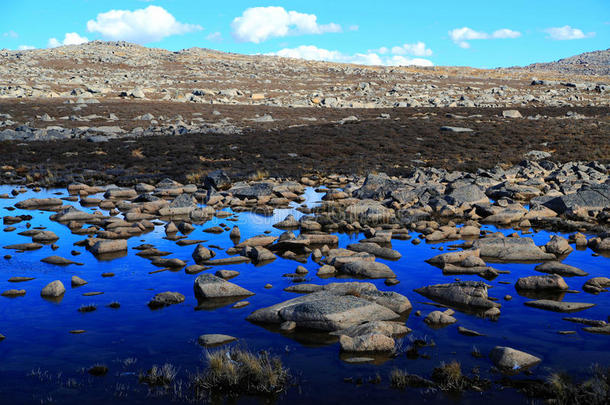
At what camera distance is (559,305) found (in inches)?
343

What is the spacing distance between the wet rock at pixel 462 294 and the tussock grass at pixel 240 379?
384 centimetres

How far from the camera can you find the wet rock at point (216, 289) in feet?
30.6

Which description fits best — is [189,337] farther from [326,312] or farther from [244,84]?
[244,84]

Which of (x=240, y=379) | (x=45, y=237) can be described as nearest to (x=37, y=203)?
(x=45, y=237)

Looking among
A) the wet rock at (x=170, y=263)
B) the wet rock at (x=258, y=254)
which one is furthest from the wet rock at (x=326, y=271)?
the wet rock at (x=170, y=263)

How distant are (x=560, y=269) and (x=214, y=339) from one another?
23.8ft

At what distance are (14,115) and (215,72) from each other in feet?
195

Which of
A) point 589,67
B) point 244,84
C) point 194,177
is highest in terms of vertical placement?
point 589,67

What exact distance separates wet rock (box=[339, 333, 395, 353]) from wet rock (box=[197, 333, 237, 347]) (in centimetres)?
163

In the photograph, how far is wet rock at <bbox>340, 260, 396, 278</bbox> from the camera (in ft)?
34.8

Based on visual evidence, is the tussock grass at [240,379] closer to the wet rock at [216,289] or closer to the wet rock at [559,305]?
the wet rock at [216,289]

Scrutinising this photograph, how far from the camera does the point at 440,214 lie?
54.6 ft

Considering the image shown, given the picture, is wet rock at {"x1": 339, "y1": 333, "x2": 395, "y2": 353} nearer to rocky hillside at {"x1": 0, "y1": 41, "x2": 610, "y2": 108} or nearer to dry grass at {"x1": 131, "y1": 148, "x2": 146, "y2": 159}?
dry grass at {"x1": 131, "y1": 148, "x2": 146, "y2": 159}

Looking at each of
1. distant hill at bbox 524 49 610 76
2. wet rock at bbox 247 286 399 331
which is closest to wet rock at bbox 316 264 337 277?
wet rock at bbox 247 286 399 331
